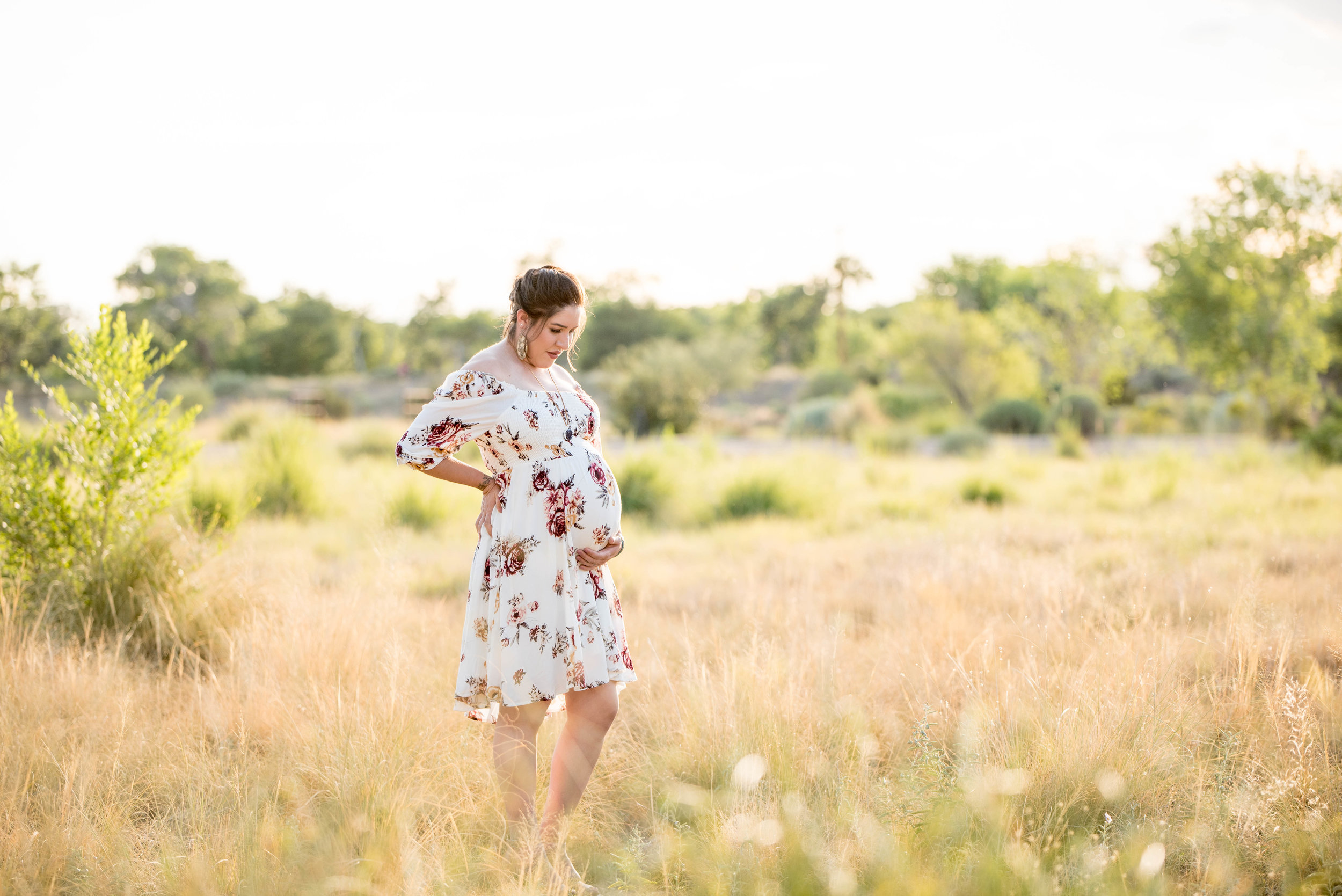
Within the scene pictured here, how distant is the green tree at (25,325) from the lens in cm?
2694

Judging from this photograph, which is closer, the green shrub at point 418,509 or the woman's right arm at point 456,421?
the woman's right arm at point 456,421

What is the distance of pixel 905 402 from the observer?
21297 millimetres

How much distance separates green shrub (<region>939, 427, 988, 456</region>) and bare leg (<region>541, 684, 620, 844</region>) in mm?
13294

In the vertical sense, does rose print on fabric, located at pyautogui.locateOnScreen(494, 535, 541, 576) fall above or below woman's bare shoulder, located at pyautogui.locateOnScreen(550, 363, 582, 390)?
below

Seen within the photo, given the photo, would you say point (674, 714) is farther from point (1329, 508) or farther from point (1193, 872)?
point (1329, 508)

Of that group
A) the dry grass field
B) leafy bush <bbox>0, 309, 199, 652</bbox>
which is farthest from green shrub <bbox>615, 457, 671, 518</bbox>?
leafy bush <bbox>0, 309, 199, 652</bbox>

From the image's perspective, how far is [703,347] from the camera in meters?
30.4

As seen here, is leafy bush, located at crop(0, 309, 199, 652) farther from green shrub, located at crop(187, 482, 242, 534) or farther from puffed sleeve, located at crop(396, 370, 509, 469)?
green shrub, located at crop(187, 482, 242, 534)

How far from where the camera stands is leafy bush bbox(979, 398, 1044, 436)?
1942cm

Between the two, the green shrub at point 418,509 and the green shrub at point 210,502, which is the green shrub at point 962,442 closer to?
the green shrub at point 418,509

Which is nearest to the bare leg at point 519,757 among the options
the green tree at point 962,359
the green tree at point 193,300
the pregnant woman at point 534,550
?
the pregnant woman at point 534,550

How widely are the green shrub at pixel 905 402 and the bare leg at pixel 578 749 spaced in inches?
740

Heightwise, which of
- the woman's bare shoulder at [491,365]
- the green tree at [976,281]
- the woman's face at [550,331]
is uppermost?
the green tree at [976,281]

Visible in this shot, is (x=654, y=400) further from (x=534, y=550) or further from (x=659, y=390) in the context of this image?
(x=534, y=550)
